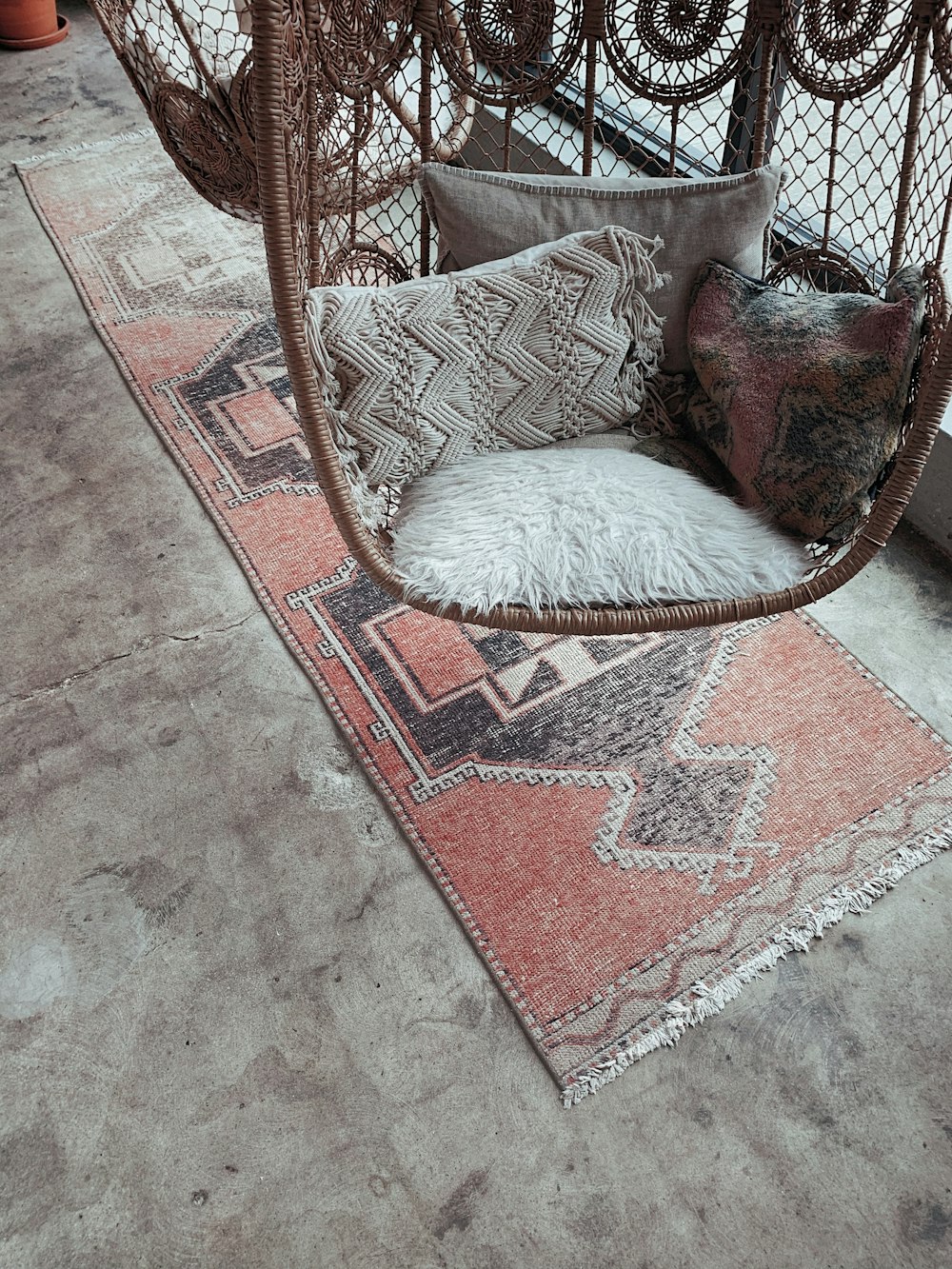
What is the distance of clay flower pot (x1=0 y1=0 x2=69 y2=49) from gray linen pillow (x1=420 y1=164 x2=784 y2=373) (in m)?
2.87

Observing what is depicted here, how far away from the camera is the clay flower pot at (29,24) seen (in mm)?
3496

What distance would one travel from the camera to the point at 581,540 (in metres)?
1.28

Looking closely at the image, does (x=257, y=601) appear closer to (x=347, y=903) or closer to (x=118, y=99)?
(x=347, y=903)

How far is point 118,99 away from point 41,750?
2.53 m

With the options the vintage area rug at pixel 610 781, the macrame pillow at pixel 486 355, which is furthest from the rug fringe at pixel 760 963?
the macrame pillow at pixel 486 355

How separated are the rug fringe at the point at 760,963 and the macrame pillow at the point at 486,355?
710 millimetres

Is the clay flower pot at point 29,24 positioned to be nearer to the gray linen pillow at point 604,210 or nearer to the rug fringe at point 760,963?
the gray linen pillow at point 604,210

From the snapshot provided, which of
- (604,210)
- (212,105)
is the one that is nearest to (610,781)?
(604,210)

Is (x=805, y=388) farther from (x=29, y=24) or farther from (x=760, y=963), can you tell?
(x=29, y=24)

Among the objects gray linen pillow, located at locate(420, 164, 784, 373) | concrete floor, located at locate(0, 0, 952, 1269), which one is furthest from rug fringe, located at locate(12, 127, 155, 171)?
gray linen pillow, located at locate(420, 164, 784, 373)

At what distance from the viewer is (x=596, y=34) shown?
155cm

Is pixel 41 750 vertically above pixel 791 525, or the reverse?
pixel 791 525

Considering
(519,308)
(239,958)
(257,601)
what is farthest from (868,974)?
(257,601)

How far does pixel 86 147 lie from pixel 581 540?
99.9 inches
